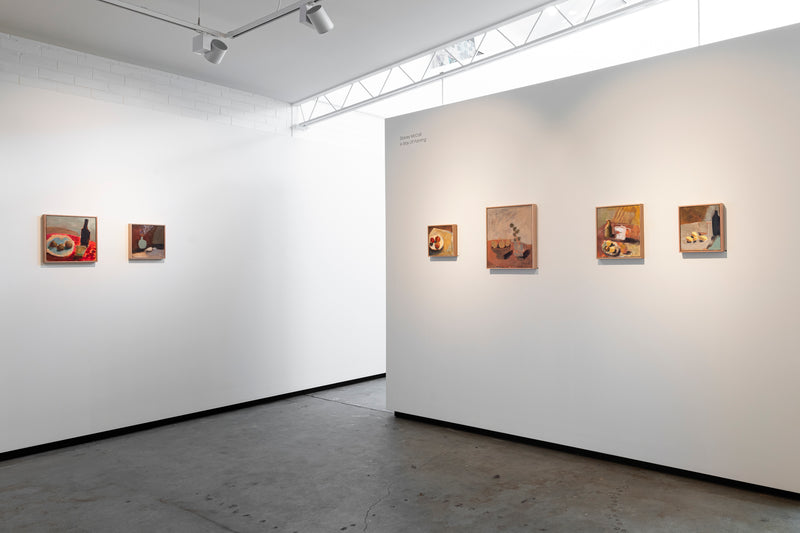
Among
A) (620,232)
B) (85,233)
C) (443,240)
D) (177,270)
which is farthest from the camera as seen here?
(177,270)

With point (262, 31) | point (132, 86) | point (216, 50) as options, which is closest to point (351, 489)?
A: point (216, 50)

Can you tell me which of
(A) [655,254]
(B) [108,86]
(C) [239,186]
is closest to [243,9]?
(B) [108,86]

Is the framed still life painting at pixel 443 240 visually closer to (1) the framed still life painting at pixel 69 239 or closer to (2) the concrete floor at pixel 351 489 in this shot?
(2) the concrete floor at pixel 351 489

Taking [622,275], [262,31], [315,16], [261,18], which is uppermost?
[262,31]

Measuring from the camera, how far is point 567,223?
502cm

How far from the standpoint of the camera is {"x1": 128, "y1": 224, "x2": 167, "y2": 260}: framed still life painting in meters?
5.98

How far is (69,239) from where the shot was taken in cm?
552

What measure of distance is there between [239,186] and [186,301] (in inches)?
61.5

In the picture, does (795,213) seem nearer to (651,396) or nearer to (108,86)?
(651,396)

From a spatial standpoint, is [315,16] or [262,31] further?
[262,31]

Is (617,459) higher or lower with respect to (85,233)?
lower

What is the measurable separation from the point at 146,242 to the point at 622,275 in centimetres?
484

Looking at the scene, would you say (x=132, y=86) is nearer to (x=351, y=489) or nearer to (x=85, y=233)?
(x=85, y=233)

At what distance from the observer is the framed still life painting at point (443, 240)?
19.1 ft
